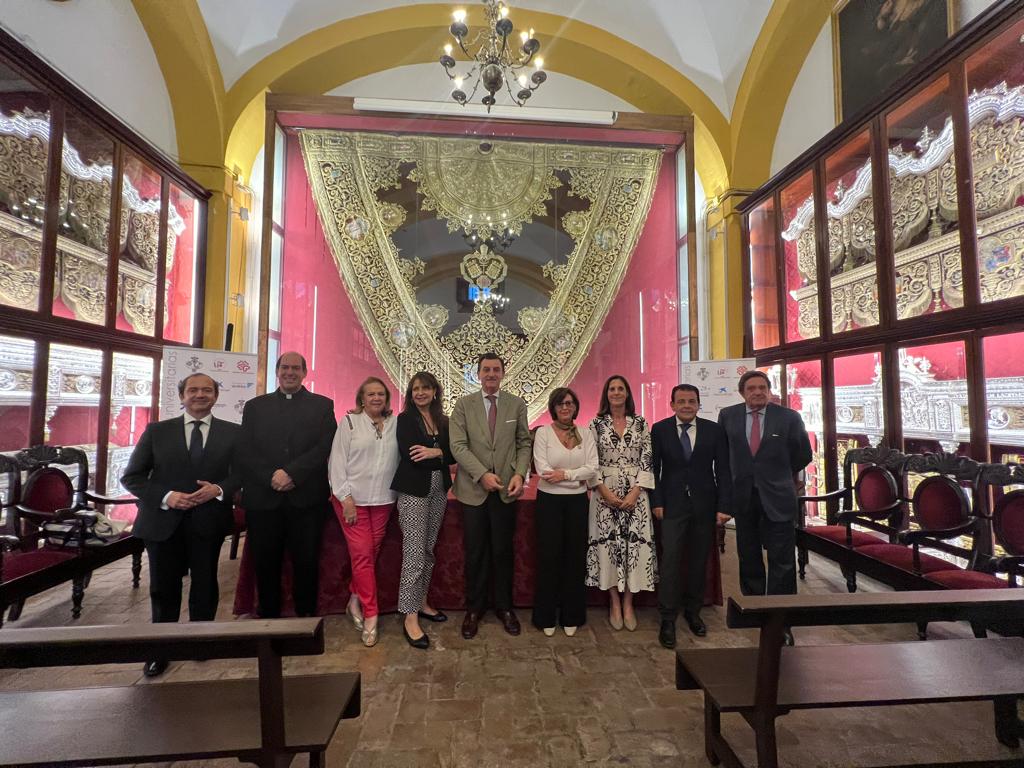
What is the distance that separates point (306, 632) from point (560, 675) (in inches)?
60.5

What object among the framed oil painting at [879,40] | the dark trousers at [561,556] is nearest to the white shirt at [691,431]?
the dark trousers at [561,556]

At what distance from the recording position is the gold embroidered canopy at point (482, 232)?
4785 millimetres

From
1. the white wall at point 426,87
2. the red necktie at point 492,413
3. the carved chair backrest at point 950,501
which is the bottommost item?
the carved chair backrest at point 950,501

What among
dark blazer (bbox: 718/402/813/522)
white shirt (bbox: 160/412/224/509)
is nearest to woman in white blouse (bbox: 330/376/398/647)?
white shirt (bbox: 160/412/224/509)

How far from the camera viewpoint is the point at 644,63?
5.86 m

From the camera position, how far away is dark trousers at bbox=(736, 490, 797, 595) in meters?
2.63

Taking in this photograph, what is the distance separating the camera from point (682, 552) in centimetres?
280

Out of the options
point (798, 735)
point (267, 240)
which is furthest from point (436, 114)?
point (798, 735)

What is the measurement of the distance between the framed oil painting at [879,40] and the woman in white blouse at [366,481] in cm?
478

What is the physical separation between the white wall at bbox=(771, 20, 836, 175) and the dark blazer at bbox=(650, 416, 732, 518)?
435cm

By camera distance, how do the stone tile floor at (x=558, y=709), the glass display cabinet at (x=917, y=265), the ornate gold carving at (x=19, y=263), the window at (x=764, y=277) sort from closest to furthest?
the stone tile floor at (x=558, y=709)
the glass display cabinet at (x=917, y=265)
the ornate gold carving at (x=19, y=263)
the window at (x=764, y=277)

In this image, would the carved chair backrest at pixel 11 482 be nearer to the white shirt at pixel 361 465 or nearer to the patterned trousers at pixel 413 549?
the white shirt at pixel 361 465

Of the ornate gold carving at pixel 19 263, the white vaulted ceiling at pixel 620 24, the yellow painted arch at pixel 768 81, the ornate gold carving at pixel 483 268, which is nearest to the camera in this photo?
the ornate gold carving at pixel 19 263

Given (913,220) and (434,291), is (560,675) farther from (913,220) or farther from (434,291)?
(913,220)
